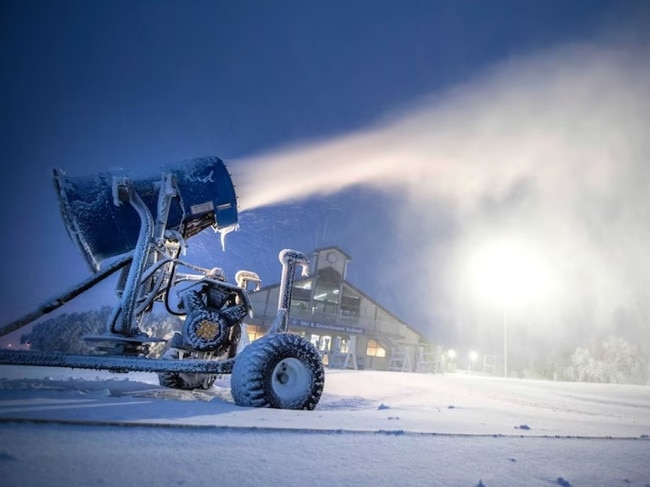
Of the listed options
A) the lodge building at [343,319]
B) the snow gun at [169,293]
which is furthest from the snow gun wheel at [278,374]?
the lodge building at [343,319]

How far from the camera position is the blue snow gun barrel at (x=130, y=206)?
422 cm

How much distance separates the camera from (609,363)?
38.4 meters

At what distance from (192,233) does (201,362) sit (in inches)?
86.7

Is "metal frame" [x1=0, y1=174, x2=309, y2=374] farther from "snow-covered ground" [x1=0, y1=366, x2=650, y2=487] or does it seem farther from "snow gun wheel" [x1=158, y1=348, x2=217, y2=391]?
"snow gun wheel" [x1=158, y1=348, x2=217, y2=391]

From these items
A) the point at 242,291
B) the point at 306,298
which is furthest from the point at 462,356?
the point at 242,291

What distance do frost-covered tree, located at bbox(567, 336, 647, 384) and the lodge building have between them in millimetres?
21007

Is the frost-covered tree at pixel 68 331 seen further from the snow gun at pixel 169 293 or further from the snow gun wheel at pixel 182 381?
the snow gun at pixel 169 293

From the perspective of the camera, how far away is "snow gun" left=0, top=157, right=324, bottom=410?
12.0 ft

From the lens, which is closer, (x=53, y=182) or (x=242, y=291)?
(x=53, y=182)

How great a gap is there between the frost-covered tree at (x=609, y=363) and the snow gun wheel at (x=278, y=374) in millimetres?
45849

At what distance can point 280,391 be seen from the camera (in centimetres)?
387

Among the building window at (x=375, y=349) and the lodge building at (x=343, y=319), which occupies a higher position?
the lodge building at (x=343, y=319)

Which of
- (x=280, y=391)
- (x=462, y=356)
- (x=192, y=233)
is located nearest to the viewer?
(x=280, y=391)

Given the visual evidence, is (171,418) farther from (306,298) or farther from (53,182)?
(306,298)
